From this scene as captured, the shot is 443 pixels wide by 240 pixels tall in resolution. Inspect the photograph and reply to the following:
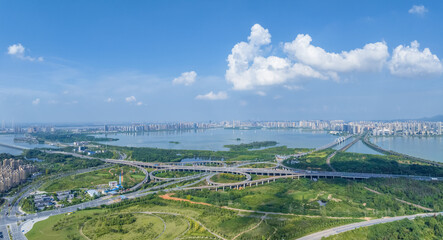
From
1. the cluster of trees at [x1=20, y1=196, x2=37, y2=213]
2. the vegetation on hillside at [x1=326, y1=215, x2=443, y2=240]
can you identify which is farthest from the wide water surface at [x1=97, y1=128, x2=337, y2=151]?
the vegetation on hillside at [x1=326, y1=215, x2=443, y2=240]

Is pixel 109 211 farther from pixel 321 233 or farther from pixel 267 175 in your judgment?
pixel 267 175

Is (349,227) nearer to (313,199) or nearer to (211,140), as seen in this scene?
(313,199)

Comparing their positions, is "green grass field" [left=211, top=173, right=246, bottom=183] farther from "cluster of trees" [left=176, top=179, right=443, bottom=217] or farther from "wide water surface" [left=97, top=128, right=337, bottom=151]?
"wide water surface" [left=97, top=128, right=337, bottom=151]

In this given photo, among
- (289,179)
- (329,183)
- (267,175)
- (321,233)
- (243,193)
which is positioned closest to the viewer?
(321,233)

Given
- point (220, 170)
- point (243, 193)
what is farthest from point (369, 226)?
point (220, 170)

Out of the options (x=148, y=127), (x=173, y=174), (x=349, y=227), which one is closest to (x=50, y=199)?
(x=173, y=174)

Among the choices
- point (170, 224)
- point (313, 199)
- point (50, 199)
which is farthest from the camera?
point (50, 199)

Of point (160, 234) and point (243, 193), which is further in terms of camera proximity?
point (243, 193)

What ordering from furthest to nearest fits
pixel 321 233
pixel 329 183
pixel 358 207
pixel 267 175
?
pixel 267 175
pixel 329 183
pixel 358 207
pixel 321 233
